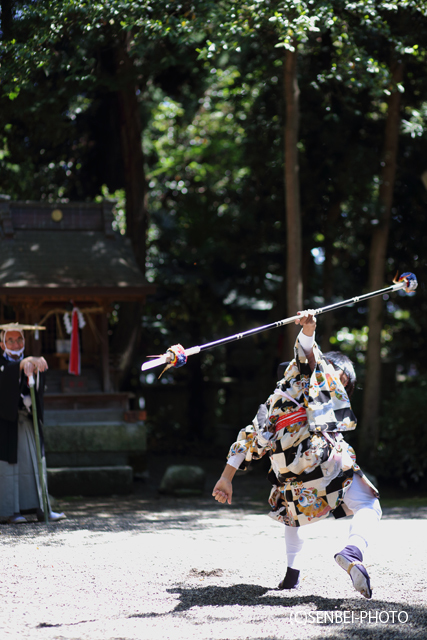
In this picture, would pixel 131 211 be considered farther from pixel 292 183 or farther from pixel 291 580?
pixel 291 580

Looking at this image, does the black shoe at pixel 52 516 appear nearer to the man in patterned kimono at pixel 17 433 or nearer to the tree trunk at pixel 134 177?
the man in patterned kimono at pixel 17 433

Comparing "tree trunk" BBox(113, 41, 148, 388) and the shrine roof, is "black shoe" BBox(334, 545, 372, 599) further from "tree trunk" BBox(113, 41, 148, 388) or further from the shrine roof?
"tree trunk" BBox(113, 41, 148, 388)

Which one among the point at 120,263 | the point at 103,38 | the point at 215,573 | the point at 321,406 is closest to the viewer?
the point at 321,406

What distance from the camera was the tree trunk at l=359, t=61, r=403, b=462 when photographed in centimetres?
1108

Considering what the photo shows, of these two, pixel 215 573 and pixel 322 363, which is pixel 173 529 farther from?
pixel 322 363

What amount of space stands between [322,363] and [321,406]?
26 centimetres

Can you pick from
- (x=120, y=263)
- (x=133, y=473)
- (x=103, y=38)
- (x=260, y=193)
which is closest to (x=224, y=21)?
(x=103, y=38)

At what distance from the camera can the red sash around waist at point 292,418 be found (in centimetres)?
417

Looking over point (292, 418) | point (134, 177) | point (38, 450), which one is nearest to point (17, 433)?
Answer: point (38, 450)

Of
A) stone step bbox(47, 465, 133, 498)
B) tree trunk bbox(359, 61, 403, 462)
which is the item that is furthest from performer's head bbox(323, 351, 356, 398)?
tree trunk bbox(359, 61, 403, 462)

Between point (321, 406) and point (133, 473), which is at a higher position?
point (321, 406)

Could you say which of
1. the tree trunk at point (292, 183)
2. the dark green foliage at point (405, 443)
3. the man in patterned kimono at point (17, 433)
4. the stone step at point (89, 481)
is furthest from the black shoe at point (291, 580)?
the dark green foliage at point (405, 443)

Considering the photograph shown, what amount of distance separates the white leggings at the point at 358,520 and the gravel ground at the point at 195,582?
0.91 ft

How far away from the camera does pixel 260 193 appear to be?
12727 mm
